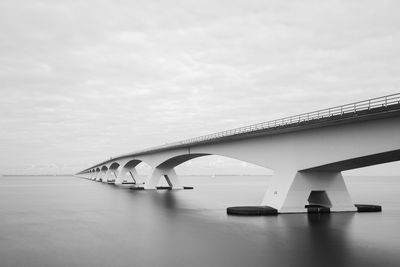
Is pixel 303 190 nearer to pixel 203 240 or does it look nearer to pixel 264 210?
pixel 264 210

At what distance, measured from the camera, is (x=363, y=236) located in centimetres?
2650

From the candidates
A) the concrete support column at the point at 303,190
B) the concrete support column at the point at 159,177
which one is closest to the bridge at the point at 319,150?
the concrete support column at the point at 303,190

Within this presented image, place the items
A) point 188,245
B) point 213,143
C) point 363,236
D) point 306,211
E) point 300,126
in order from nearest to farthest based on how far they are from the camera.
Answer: point 188,245 → point 363,236 → point 300,126 → point 306,211 → point 213,143

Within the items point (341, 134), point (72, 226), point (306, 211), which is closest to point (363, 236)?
point (341, 134)

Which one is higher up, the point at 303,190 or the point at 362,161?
the point at 362,161

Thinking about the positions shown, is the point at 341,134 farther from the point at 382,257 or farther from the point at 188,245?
the point at 188,245

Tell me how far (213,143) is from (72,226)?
25.6 meters

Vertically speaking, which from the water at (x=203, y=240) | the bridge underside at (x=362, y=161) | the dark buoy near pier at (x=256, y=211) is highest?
the bridge underside at (x=362, y=161)

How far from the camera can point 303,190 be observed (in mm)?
35688

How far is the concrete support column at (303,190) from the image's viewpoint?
Result: 35.5 m

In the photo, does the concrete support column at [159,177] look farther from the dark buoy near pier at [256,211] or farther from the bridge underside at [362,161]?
the bridge underside at [362,161]

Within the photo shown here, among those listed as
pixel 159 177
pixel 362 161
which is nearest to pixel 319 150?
pixel 362 161

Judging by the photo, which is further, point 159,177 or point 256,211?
point 159,177

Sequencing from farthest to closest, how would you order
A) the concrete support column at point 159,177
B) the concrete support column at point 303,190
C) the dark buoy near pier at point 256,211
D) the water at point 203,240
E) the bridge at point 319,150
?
the concrete support column at point 159,177 < the dark buoy near pier at point 256,211 < the concrete support column at point 303,190 < the bridge at point 319,150 < the water at point 203,240
